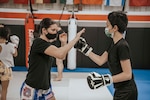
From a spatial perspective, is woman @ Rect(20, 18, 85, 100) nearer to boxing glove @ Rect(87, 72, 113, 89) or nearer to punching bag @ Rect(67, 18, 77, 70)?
boxing glove @ Rect(87, 72, 113, 89)

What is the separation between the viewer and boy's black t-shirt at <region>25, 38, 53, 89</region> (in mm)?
2826

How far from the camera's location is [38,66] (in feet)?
9.38

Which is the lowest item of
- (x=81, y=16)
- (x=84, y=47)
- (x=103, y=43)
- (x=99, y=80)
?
(x=103, y=43)

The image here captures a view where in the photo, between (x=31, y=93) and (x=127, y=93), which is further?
(x=31, y=93)

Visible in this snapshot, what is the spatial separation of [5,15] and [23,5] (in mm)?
490

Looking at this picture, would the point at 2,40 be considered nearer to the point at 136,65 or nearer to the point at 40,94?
the point at 40,94

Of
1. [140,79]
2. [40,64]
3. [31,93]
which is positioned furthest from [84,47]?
[140,79]

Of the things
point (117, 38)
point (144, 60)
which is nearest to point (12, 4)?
point (144, 60)

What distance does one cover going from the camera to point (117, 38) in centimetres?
259

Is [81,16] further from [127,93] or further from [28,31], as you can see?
[127,93]

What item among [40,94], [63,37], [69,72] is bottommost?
[69,72]

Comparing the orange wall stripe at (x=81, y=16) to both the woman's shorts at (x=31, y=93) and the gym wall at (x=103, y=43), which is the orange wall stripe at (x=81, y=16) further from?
the woman's shorts at (x=31, y=93)

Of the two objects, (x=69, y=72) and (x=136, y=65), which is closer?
(x=69, y=72)

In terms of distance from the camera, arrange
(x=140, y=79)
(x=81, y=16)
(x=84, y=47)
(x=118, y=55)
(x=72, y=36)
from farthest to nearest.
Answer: (x=81, y=16)
(x=72, y=36)
(x=140, y=79)
(x=84, y=47)
(x=118, y=55)
